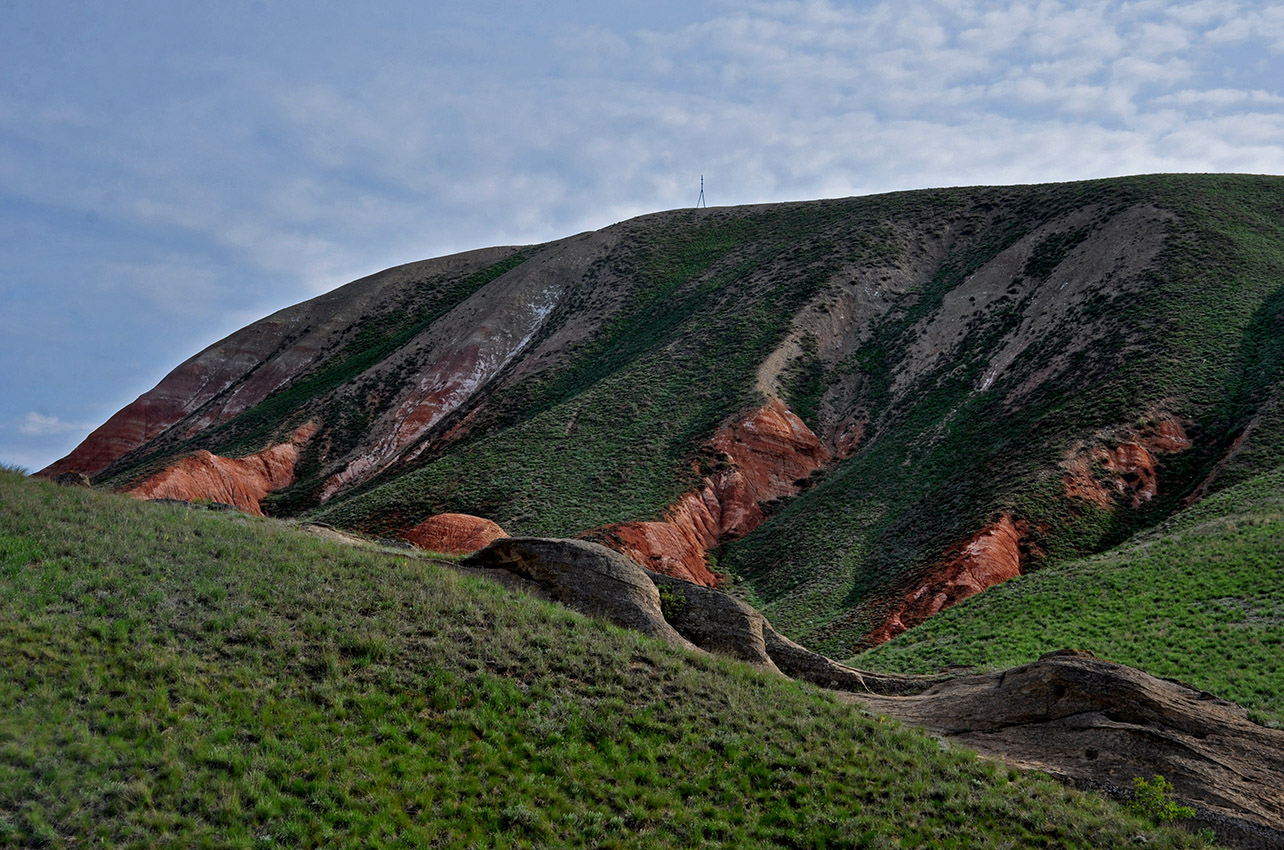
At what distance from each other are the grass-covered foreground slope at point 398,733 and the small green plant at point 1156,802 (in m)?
0.44

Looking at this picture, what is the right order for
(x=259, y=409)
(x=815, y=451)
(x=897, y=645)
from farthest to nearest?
(x=259, y=409), (x=815, y=451), (x=897, y=645)

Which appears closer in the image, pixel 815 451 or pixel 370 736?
pixel 370 736

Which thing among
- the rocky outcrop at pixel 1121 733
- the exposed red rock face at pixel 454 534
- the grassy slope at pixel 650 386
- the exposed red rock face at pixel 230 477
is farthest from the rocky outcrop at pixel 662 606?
the exposed red rock face at pixel 230 477

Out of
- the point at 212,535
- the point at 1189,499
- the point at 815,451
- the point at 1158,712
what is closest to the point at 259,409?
the point at 815,451

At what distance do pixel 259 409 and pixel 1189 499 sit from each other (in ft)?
231

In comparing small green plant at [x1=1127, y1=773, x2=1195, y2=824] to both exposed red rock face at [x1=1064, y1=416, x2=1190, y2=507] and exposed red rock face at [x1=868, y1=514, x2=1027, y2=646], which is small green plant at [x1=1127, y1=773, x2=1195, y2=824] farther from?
exposed red rock face at [x1=1064, y1=416, x2=1190, y2=507]

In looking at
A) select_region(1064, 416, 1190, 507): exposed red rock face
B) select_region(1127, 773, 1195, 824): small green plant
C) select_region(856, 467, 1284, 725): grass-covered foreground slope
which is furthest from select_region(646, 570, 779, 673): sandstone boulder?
select_region(1064, 416, 1190, 507): exposed red rock face

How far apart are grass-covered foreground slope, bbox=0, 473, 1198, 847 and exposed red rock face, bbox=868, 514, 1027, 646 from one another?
15072mm

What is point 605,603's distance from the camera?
17.5 m

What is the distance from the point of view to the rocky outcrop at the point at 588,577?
17094 mm

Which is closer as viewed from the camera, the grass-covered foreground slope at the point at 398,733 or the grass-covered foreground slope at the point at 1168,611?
the grass-covered foreground slope at the point at 398,733

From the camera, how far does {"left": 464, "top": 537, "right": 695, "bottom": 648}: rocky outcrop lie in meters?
17.1

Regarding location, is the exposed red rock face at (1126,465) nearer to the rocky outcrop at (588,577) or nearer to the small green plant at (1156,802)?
the rocky outcrop at (588,577)

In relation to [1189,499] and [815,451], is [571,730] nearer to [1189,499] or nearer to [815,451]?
[1189,499]
